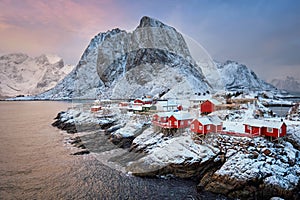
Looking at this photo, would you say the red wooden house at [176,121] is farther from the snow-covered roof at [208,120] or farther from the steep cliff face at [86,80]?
the steep cliff face at [86,80]

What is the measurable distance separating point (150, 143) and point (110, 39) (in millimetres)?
148630

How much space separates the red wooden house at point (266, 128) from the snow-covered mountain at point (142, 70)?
5697cm

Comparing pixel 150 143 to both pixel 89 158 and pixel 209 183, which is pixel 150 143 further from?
pixel 209 183

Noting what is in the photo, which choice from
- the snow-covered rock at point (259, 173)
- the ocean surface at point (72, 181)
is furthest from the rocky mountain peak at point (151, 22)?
the snow-covered rock at point (259, 173)

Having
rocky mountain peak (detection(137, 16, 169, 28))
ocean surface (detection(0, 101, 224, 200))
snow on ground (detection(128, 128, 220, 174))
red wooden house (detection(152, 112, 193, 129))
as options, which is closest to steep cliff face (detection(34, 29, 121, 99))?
rocky mountain peak (detection(137, 16, 169, 28))

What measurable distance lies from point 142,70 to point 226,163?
104m

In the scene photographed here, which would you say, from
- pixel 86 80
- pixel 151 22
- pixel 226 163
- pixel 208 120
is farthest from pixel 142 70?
pixel 226 163

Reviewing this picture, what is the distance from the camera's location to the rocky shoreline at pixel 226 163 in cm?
1752

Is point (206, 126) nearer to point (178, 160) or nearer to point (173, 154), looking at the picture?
point (173, 154)

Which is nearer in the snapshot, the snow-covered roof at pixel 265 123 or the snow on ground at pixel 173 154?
the snow on ground at pixel 173 154

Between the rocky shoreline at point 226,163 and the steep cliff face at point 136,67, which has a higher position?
the steep cliff face at point 136,67

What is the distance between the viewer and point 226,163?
2003 cm

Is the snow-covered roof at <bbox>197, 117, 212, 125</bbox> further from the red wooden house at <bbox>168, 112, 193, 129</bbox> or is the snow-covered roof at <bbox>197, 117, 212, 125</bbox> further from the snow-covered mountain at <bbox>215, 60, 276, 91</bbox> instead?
the snow-covered mountain at <bbox>215, 60, 276, 91</bbox>

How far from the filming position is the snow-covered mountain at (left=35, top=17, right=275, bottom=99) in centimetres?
10656
